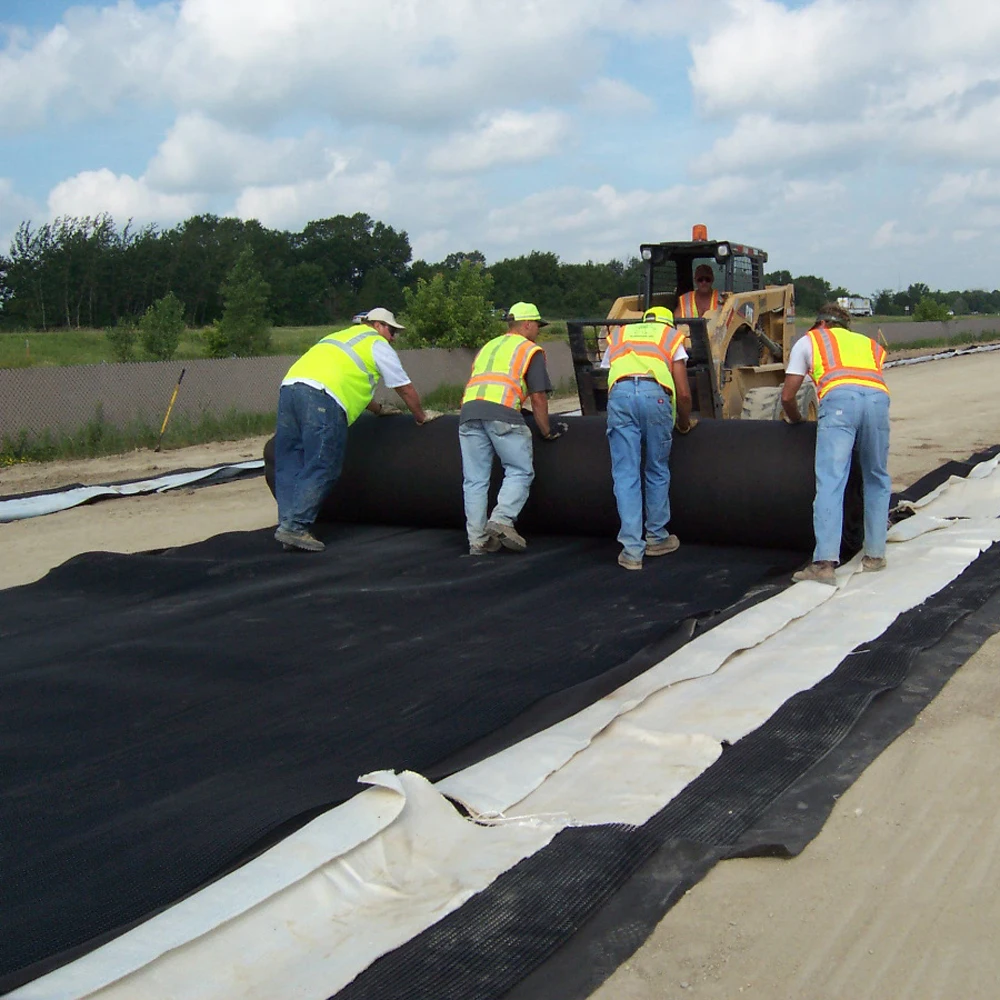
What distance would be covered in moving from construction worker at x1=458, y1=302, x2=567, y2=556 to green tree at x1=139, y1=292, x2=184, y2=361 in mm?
16932

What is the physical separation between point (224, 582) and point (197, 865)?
3099mm

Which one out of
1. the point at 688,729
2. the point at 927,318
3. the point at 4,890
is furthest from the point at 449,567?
the point at 927,318

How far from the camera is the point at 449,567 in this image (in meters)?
6.11

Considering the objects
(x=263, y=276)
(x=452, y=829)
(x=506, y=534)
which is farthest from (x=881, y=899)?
(x=263, y=276)

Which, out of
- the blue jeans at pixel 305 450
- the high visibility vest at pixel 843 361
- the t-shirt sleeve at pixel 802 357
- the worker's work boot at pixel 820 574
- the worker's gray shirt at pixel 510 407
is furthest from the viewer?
the blue jeans at pixel 305 450

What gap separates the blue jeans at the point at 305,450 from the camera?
21.1ft

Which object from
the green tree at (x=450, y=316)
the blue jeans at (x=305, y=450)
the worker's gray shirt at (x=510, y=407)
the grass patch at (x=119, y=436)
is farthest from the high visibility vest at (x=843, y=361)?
the green tree at (x=450, y=316)

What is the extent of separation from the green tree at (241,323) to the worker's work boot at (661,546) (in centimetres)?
2283

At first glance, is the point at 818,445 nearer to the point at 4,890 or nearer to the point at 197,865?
the point at 197,865

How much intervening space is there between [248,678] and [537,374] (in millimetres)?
2847

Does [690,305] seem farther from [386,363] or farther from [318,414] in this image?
[318,414]

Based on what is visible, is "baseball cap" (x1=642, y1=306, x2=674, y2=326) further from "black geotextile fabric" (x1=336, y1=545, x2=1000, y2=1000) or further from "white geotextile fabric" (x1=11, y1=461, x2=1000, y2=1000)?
"black geotextile fabric" (x1=336, y1=545, x2=1000, y2=1000)

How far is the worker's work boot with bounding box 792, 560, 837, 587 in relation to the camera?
555 centimetres

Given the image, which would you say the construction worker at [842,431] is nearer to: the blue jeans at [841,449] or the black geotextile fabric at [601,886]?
the blue jeans at [841,449]
